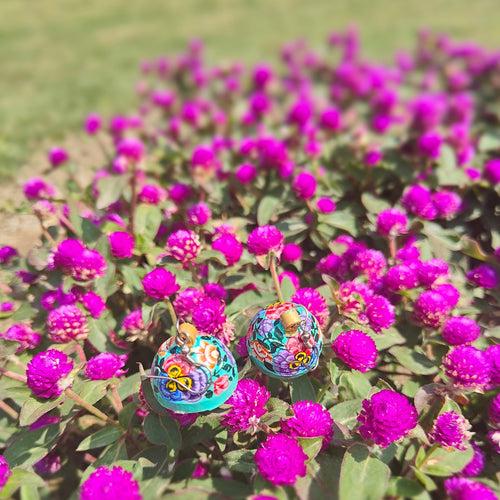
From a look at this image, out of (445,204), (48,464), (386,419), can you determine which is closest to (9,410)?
(48,464)

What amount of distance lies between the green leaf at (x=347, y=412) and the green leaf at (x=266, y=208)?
976 mm

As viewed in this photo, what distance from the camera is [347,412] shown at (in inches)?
60.1

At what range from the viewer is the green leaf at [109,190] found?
2221mm

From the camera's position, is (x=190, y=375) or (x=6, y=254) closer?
(x=190, y=375)

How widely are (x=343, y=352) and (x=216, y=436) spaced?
0.48 m

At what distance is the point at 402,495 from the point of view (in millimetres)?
1312

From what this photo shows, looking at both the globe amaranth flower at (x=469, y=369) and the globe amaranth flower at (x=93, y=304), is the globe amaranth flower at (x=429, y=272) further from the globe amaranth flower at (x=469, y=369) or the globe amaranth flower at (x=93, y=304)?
the globe amaranth flower at (x=93, y=304)

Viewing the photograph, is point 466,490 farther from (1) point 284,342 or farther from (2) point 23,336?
(2) point 23,336

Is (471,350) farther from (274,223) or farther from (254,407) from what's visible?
(274,223)

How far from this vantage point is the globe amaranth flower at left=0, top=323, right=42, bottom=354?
1847mm

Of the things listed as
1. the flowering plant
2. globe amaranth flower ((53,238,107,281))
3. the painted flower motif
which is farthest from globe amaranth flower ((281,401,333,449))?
globe amaranth flower ((53,238,107,281))

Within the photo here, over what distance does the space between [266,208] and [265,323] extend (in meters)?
1.04

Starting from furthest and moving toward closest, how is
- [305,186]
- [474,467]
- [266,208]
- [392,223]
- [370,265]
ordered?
[266,208] → [305,186] → [392,223] → [370,265] → [474,467]

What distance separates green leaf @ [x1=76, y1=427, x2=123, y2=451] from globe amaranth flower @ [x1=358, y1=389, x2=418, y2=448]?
0.75m
